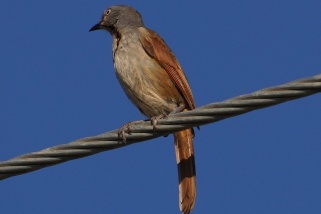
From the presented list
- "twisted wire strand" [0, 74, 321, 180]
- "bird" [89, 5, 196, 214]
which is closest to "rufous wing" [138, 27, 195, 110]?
"bird" [89, 5, 196, 214]

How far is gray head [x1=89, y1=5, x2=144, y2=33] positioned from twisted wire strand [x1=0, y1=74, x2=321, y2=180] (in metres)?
3.96

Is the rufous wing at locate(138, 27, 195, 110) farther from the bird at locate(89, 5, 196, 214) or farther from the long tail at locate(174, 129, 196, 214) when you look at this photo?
the long tail at locate(174, 129, 196, 214)

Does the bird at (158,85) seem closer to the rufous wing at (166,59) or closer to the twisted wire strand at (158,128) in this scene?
the rufous wing at (166,59)

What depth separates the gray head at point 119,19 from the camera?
1031 centimetres

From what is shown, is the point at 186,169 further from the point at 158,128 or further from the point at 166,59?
the point at 158,128

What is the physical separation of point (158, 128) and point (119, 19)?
4.46 meters

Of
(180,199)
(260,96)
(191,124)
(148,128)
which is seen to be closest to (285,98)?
(260,96)

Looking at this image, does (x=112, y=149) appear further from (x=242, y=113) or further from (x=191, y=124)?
(x=242, y=113)

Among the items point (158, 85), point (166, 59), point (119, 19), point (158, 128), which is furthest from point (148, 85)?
point (158, 128)

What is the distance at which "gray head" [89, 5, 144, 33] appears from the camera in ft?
33.8

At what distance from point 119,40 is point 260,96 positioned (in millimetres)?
4427

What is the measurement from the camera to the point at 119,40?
991cm

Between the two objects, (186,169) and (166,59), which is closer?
(186,169)

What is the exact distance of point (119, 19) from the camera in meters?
10.5
